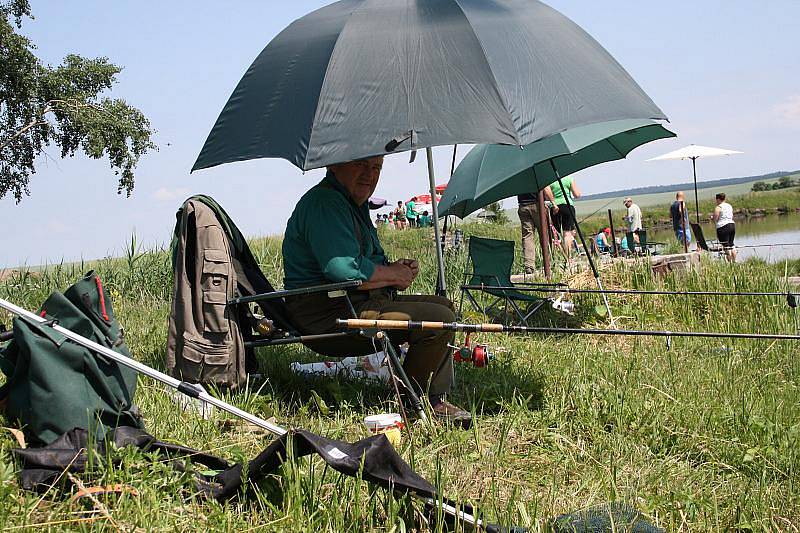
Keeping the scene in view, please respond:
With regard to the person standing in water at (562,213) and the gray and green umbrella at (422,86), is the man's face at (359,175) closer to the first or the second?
the gray and green umbrella at (422,86)

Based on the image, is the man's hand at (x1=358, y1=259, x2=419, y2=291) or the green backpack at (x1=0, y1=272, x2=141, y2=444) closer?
the green backpack at (x1=0, y1=272, x2=141, y2=444)

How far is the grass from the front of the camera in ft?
8.87

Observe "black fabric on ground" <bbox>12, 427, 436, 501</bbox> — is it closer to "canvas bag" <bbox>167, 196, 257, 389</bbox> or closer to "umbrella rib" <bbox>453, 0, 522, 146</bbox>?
"canvas bag" <bbox>167, 196, 257, 389</bbox>

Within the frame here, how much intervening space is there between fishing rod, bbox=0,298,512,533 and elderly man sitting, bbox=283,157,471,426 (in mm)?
1227

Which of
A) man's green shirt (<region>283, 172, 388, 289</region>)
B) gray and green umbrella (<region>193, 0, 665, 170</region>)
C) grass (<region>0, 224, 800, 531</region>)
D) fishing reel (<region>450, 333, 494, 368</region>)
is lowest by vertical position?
grass (<region>0, 224, 800, 531</region>)

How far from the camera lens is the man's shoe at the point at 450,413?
397cm

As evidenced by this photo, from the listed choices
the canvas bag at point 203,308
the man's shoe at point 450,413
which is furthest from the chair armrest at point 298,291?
the man's shoe at point 450,413

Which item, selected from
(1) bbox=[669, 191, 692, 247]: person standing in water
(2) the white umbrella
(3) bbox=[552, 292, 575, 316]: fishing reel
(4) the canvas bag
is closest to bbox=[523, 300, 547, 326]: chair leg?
(3) bbox=[552, 292, 575, 316]: fishing reel

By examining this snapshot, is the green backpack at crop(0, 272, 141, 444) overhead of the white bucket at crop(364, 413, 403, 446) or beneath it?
overhead

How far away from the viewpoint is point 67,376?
10.7 feet

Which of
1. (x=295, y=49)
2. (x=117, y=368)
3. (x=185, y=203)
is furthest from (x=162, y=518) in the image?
(x=295, y=49)

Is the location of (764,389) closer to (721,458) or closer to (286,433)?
(721,458)

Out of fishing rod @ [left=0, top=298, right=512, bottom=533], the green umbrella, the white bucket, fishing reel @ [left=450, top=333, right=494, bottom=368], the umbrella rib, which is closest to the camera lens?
fishing rod @ [left=0, top=298, right=512, bottom=533]

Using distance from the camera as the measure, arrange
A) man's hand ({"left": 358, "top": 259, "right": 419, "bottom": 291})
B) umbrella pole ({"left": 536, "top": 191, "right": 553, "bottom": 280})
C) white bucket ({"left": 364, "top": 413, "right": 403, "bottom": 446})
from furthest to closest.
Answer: umbrella pole ({"left": 536, "top": 191, "right": 553, "bottom": 280})
man's hand ({"left": 358, "top": 259, "right": 419, "bottom": 291})
white bucket ({"left": 364, "top": 413, "right": 403, "bottom": 446})
